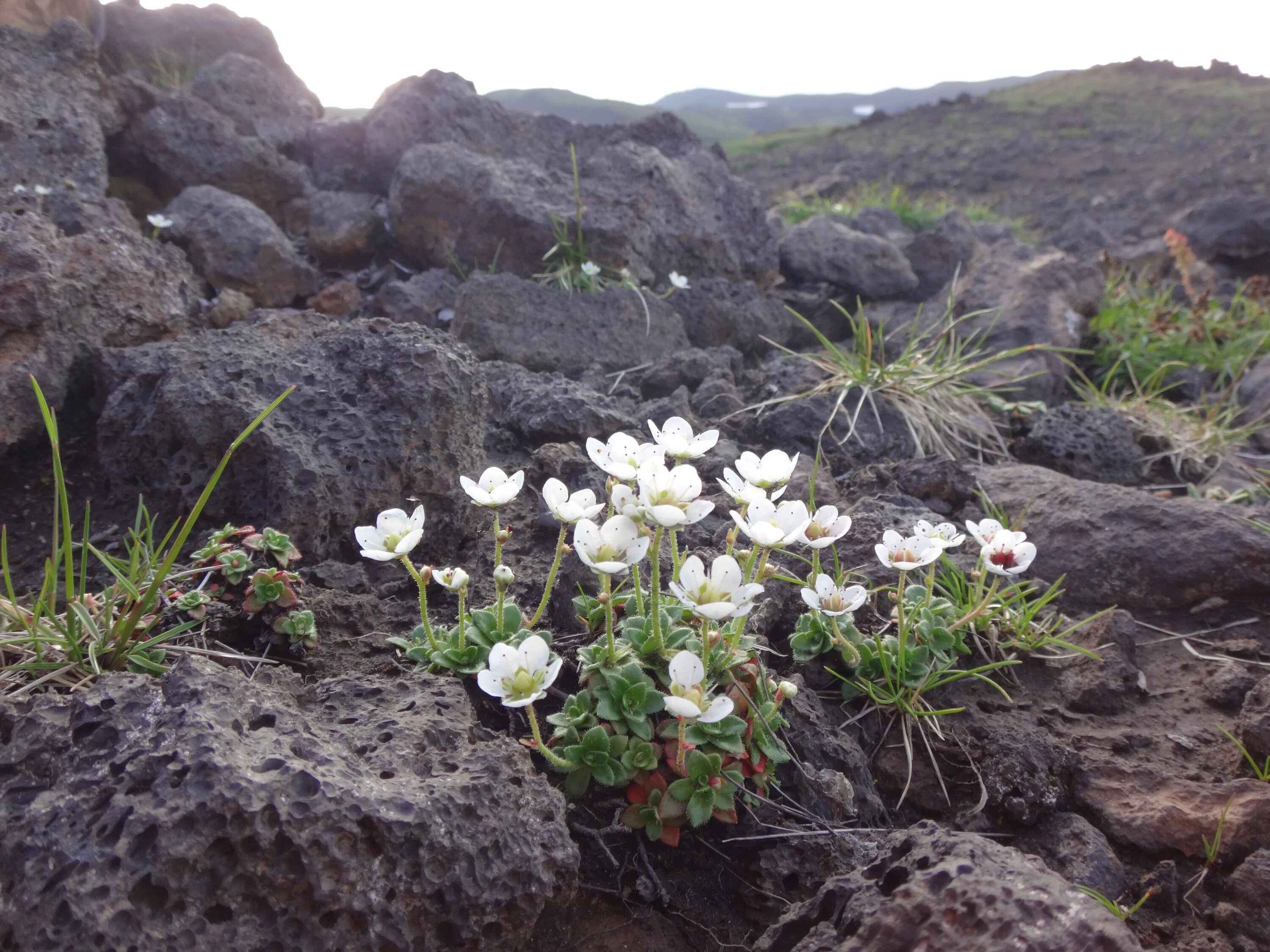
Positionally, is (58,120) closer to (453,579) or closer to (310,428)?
(310,428)

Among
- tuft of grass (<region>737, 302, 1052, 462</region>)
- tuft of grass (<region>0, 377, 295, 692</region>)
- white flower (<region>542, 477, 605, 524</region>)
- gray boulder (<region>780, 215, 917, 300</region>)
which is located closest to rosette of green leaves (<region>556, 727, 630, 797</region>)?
white flower (<region>542, 477, 605, 524</region>)

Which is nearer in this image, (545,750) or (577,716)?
(545,750)

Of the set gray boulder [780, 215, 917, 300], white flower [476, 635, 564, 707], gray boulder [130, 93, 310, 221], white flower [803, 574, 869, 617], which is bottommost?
white flower [476, 635, 564, 707]

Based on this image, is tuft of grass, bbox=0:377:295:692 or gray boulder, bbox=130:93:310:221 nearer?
tuft of grass, bbox=0:377:295:692

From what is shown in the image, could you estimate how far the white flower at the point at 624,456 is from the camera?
5.32ft

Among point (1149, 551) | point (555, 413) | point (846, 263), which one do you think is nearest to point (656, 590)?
point (555, 413)

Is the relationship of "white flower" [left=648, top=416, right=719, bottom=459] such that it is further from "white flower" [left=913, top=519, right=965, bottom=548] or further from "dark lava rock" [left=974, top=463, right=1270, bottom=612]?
"dark lava rock" [left=974, top=463, right=1270, bottom=612]

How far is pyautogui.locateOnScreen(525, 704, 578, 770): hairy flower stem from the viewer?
151cm

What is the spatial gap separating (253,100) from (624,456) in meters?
4.65

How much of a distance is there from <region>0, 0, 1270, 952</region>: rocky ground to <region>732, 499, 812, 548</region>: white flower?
0.49 meters

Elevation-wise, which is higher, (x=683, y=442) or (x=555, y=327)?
(x=683, y=442)

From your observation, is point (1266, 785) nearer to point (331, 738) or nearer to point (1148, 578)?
point (1148, 578)

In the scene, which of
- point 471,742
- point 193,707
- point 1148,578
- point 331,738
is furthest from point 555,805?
point 1148,578

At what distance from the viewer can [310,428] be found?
240 cm
